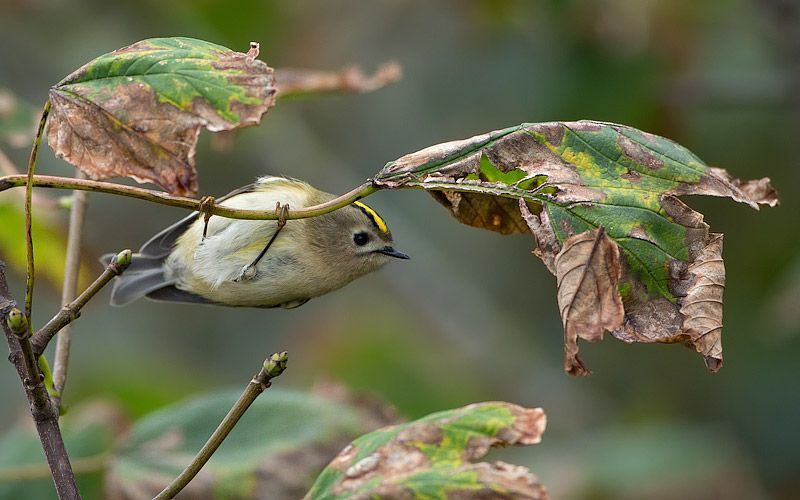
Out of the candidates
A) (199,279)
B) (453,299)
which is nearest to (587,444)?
(453,299)

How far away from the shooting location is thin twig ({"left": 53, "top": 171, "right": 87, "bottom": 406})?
6.06 feet

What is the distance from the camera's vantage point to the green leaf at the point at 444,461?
5.38ft

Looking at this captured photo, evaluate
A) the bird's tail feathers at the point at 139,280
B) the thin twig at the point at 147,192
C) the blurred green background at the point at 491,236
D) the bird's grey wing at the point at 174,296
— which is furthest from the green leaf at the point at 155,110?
the blurred green background at the point at 491,236

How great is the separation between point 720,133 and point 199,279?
3097 mm

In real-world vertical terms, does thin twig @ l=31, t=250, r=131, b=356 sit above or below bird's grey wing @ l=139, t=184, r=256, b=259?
below

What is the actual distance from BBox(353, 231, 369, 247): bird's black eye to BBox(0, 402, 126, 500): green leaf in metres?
0.82

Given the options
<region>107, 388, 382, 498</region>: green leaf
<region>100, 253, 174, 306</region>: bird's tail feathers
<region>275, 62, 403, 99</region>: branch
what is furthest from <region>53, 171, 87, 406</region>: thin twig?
<region>100, 253, 174, 306</region>: bird's tail feathers

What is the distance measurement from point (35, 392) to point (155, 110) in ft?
1.43

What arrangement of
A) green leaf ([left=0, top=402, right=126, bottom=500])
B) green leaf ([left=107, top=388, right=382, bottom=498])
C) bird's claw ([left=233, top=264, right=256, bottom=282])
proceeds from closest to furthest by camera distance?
green leaf ([left=107, top=388, right=382, bottom=498]) < green leaf ([left=0, top=402, right=126, bottom=500]) < bird's claw ([left=233, top=264, right=256, bottom=282])

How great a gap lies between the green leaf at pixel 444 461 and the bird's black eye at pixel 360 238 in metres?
1.33

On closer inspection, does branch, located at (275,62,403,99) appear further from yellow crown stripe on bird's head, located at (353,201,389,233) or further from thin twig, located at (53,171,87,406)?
thin twig, located at (53,171,87,406)

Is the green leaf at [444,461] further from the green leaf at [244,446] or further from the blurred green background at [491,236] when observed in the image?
the blurred green background at [491,236]

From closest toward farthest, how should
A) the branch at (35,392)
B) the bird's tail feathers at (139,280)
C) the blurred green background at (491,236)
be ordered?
the branch at (35,392) < the bird's tail feathers at (139,280) < the blurred green background at (491,236)

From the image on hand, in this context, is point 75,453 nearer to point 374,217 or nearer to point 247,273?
point 247,273
